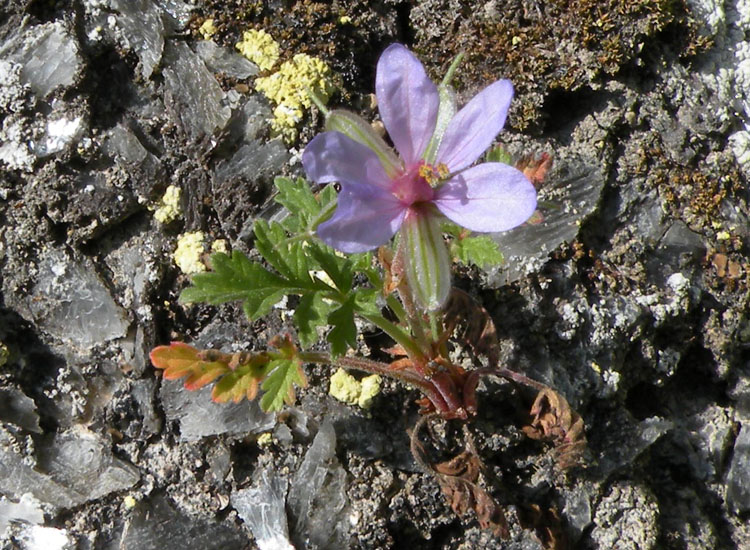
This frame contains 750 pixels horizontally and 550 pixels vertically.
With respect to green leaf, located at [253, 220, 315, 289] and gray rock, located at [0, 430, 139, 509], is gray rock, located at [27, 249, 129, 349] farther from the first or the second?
green leaf, located at [253, 220, 315, 289]

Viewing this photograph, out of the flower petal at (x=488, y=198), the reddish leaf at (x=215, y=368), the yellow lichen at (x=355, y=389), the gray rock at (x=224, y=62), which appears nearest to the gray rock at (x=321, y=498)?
the yellow lichen at (x=355, y=389)

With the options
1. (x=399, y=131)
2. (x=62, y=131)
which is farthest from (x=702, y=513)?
(x=62, y=131)

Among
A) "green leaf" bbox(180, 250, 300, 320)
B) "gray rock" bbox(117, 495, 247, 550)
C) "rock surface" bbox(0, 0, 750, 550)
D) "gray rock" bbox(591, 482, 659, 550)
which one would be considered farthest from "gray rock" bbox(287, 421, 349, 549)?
"gray rock" bbox(591, 482, 659, 550)

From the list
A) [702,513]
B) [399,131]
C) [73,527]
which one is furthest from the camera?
[702,513]

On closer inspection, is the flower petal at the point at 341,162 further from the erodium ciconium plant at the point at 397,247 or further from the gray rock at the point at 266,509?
the gray rock at the point at 266,509

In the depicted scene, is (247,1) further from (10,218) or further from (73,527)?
(73,527)

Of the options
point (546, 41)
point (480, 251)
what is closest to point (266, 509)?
point (480, 251)
